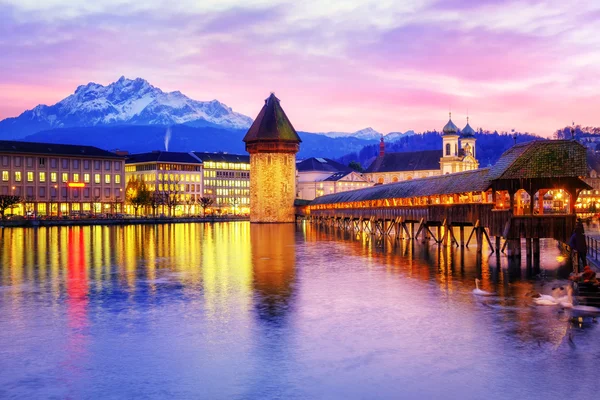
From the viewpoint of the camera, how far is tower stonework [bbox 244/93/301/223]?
383ft

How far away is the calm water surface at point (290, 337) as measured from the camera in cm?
1332

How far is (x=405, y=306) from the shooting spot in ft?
72.7

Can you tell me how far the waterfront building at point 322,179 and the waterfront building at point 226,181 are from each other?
16780mm

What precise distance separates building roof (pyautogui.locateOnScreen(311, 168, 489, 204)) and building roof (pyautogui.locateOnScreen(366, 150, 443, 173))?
94838mm

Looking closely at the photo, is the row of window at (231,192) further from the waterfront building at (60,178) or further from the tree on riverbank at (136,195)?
the waterfront building at (60,178)

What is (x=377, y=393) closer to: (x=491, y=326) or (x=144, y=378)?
(x=144, y=378)

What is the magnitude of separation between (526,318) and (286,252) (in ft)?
93.1

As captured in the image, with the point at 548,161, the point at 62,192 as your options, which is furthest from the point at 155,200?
the point at 548,161

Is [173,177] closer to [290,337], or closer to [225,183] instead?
[225,183]

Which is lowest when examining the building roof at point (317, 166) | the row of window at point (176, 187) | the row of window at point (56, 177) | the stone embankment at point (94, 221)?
the stone embankment at point (94, 221)

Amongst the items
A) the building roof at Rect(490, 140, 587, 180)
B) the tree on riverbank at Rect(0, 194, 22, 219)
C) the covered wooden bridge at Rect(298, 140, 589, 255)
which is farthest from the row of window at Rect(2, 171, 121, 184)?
the building roof at Rect(490, 140, 587, 180)

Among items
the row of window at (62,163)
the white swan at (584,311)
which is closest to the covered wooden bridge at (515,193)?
the white swan at (584,311)

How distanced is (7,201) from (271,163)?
42915mm

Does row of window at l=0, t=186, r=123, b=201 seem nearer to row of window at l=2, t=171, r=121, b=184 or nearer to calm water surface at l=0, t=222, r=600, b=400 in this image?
row of window at l=2, t=171, r=121, b=184
